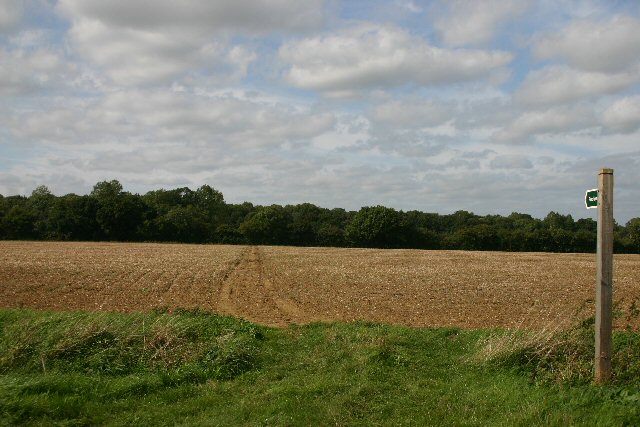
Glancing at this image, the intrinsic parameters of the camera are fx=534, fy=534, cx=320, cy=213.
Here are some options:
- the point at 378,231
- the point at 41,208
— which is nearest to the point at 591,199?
the point at 378,231

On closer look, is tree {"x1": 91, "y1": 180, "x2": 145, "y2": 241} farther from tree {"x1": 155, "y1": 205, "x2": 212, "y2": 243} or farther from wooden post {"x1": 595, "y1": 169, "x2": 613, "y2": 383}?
wooden post {"x1": 595, "y1": 169, "x2": 613, "y2": 383}

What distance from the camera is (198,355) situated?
927 centimetres

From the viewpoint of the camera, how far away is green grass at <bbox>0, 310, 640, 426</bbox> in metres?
6.57

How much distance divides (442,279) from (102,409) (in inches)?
989

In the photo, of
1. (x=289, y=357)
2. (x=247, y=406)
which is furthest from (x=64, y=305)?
(x=247, y=406)

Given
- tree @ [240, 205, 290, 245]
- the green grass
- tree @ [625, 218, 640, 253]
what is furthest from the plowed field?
tree @ [240, 205, 290, 245]

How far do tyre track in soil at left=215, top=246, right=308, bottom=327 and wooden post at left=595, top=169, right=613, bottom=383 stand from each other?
9447 millimetres

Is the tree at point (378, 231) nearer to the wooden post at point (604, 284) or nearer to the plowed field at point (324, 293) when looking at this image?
the plowed field at point (324, 293)

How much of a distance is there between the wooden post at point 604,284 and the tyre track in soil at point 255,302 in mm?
9447

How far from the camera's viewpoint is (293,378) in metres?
8.27

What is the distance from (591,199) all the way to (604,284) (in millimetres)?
1202

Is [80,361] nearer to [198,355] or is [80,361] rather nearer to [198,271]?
[198,355]

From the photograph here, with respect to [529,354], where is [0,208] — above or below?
above

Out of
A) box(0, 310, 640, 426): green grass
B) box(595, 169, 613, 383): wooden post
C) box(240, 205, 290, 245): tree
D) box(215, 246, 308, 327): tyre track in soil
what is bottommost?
box(215, 246, 308, 327): tyre track in soil
